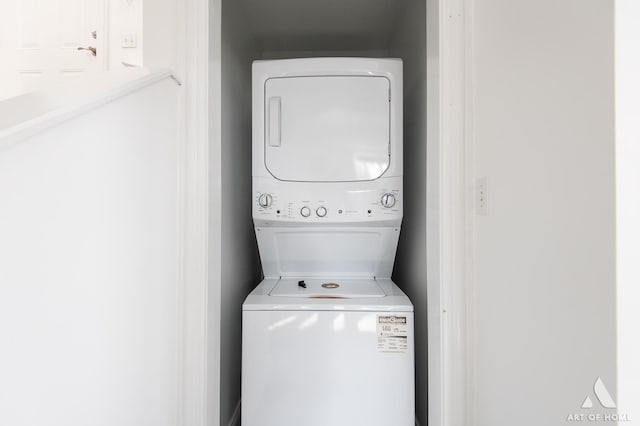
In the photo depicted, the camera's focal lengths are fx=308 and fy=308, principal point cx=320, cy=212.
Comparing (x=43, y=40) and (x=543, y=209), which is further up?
(x=43, y=40)

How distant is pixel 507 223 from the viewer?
942 mm

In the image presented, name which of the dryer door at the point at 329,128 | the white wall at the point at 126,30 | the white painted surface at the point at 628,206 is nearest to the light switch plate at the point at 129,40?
the white wall at the point at 126,30

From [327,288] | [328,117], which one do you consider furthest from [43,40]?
[327,288]

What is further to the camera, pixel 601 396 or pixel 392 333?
pixel 392 333

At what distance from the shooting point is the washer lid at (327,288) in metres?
1.46

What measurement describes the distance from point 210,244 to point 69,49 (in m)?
1.94

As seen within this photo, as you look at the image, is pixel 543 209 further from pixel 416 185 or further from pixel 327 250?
pixel 327 250

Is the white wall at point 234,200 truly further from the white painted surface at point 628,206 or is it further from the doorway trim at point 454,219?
the white painted surface at point 628,206

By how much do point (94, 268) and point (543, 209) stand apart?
115 cm

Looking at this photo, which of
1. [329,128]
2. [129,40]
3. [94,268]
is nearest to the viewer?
[94,268]

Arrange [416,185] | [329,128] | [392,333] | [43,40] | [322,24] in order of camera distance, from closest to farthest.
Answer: [392,333] → [329,128] → [416,185] → [43,40] → [322,24]

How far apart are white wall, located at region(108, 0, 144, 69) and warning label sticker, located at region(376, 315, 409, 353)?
1401mm

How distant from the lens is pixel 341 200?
1574 millimetres

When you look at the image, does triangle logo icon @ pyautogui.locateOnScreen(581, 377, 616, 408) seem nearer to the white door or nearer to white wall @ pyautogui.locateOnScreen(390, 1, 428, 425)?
white wall @ pyautogui.locateOnScreen(390, 1, 428, 425)
